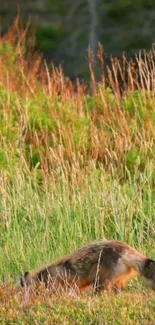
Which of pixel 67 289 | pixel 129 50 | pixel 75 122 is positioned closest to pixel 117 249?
pixel 67 289

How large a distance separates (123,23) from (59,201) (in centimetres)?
1649

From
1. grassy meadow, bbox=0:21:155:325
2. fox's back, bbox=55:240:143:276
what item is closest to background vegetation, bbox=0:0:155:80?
grassy meadow, bbox=0:21:155:325

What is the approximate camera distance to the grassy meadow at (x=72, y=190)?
30.7 ft

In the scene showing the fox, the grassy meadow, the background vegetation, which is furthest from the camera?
the background vegetation

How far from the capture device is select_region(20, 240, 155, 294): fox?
33.3 feet

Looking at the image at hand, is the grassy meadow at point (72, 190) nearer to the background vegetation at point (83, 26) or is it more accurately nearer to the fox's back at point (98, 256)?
the fox's back at point (98, 256)

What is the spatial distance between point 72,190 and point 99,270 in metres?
3.76

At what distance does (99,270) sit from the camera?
10.2 metres

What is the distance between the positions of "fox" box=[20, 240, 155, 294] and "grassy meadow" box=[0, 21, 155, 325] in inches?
5.6

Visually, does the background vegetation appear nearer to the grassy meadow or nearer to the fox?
the grassy meadow

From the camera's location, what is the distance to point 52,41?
28781 millimetres

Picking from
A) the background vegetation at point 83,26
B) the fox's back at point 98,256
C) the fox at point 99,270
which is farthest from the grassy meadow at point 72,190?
the background vegetation at point 83,26

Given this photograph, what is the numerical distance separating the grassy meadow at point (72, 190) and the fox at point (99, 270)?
0.46ft

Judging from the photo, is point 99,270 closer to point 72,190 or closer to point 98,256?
point 98,256
